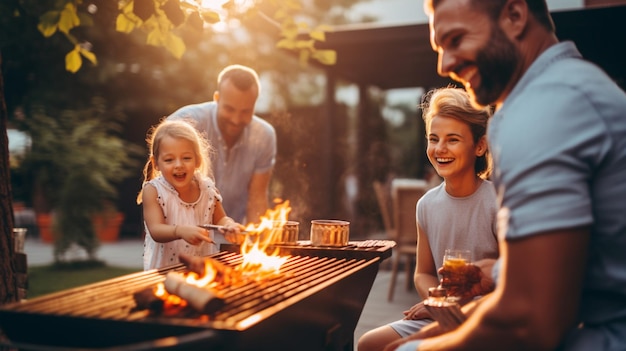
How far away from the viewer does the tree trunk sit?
12.4 feet

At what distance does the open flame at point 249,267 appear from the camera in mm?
2238

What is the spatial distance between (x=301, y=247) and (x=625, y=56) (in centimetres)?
854

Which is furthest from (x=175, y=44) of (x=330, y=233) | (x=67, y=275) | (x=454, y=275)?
(x=67, y=275)

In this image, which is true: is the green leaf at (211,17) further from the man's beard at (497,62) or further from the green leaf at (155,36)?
the man's beard at (497,62)

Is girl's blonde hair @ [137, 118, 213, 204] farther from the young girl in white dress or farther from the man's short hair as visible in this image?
the man's short hair

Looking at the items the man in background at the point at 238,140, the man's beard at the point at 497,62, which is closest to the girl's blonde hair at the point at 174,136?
the man in background at the point at 238,140

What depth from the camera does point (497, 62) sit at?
190 centimetres

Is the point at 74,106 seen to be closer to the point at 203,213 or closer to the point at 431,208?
the point at 203,213

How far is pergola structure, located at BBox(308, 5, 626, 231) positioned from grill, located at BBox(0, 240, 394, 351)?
6.91 m

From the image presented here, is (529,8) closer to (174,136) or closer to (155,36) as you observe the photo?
(174,136)

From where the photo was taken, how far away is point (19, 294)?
4.15 m

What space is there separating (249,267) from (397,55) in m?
8.70


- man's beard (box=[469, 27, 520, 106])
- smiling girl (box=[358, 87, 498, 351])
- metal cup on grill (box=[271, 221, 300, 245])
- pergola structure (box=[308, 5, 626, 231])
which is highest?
pergola structure (box=[308, 5, 626, 231])

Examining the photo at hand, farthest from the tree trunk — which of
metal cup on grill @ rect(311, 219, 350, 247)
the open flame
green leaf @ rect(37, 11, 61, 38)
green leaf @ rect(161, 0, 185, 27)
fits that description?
metal cup on grill @ rect(311, 219, 350, 247)
